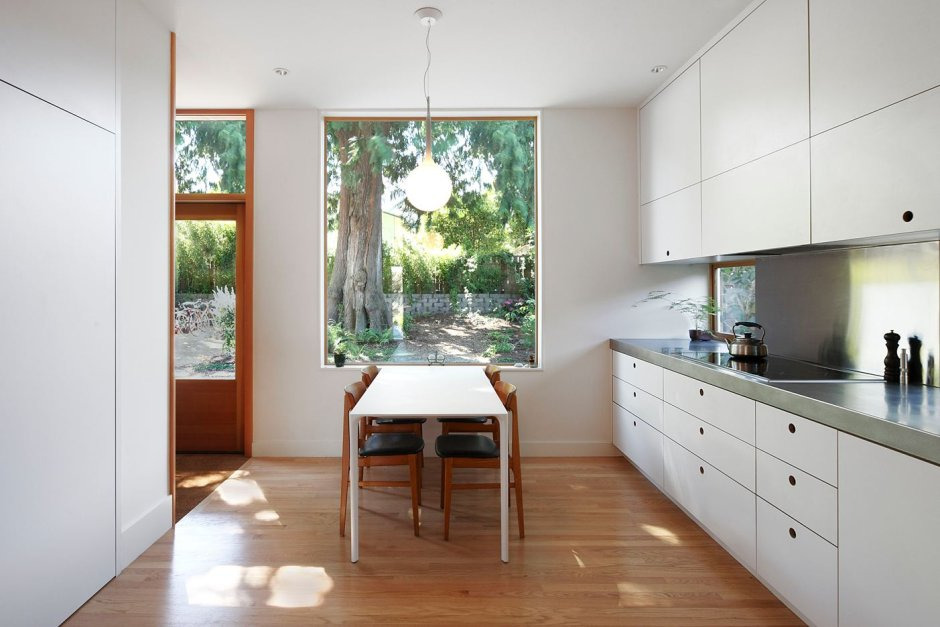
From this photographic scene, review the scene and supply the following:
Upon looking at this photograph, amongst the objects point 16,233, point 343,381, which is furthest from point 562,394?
point 16,233

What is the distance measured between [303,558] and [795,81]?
10.8 feet

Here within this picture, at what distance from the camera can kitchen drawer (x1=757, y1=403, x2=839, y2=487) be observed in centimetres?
188

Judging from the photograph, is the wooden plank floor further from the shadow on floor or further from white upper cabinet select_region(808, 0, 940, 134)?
white upper cabinet select_region(808, 0, 940, 134)

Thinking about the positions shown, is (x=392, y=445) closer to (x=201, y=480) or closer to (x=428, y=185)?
(x=428, y=185)

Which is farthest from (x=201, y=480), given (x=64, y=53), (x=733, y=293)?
(x=733, y=293)

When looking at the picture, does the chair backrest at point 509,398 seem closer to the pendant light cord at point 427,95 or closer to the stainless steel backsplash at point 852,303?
the pendant light cord at point 427,95

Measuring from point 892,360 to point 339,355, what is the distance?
3630 mm

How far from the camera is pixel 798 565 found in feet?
6.73

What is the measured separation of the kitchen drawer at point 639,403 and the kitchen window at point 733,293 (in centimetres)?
87

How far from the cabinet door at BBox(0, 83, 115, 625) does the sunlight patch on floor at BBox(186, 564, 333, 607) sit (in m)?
0.46

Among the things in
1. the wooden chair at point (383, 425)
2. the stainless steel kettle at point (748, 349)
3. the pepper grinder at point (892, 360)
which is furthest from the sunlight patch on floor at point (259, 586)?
the pepper grinder at point (892, 360)

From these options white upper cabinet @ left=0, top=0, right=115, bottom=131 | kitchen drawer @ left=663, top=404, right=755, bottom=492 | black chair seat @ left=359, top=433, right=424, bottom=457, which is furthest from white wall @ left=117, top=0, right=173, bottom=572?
kitchen drawer @ left=663, top=404, right=755, bottom=492

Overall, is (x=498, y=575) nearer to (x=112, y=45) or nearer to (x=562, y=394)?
(x=562, y=394)

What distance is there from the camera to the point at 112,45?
2482mm
